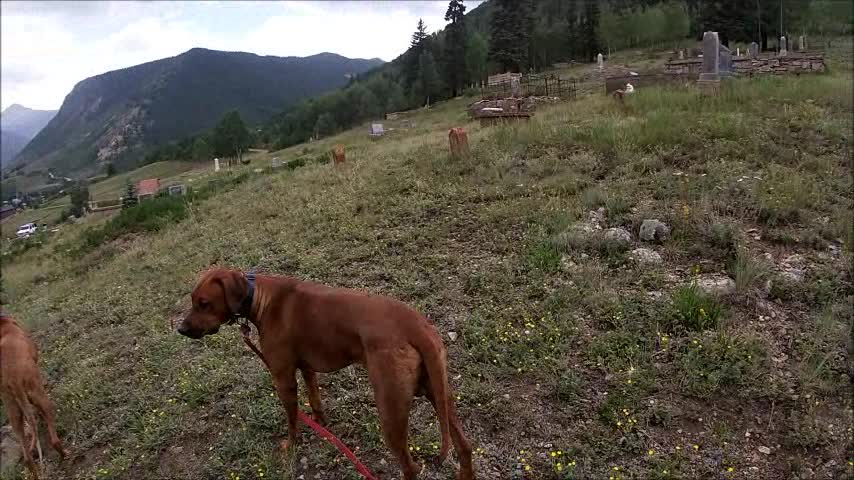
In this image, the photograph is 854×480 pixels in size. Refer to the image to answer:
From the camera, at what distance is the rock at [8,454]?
4160 millimetres

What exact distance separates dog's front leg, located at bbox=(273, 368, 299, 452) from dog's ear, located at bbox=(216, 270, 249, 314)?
53 centimetres

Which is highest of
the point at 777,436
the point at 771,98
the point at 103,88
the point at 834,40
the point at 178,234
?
the point at 103,88

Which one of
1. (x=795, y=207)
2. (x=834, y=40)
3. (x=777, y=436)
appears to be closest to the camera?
(x=777, y=436)

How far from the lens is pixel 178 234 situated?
34.0ft

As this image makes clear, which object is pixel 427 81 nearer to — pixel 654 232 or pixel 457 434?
pixel 654 232

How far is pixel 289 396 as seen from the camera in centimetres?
333

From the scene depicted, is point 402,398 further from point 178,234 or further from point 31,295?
point 31,295

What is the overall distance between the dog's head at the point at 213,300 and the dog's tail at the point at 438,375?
4.15 ft

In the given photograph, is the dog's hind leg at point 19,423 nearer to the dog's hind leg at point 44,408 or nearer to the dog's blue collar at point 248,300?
the dog's hind leg at point 44,408

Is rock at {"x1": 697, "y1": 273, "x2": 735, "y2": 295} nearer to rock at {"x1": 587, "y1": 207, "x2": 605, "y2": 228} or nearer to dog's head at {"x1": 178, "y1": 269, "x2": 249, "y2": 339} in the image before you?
rock at {"x1": 587, "y1": 207, "x2": 605, "y2": 228}

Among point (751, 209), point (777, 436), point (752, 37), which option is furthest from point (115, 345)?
point (752, 37)

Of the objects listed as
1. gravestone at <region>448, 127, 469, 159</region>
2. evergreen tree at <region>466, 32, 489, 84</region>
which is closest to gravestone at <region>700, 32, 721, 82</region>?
gravestone at <region>448, 127, 469, 159</region>

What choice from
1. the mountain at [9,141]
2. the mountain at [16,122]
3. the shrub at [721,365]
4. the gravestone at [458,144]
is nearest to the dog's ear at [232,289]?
the mountain at [16,122]

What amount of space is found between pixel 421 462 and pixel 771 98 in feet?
37.7
